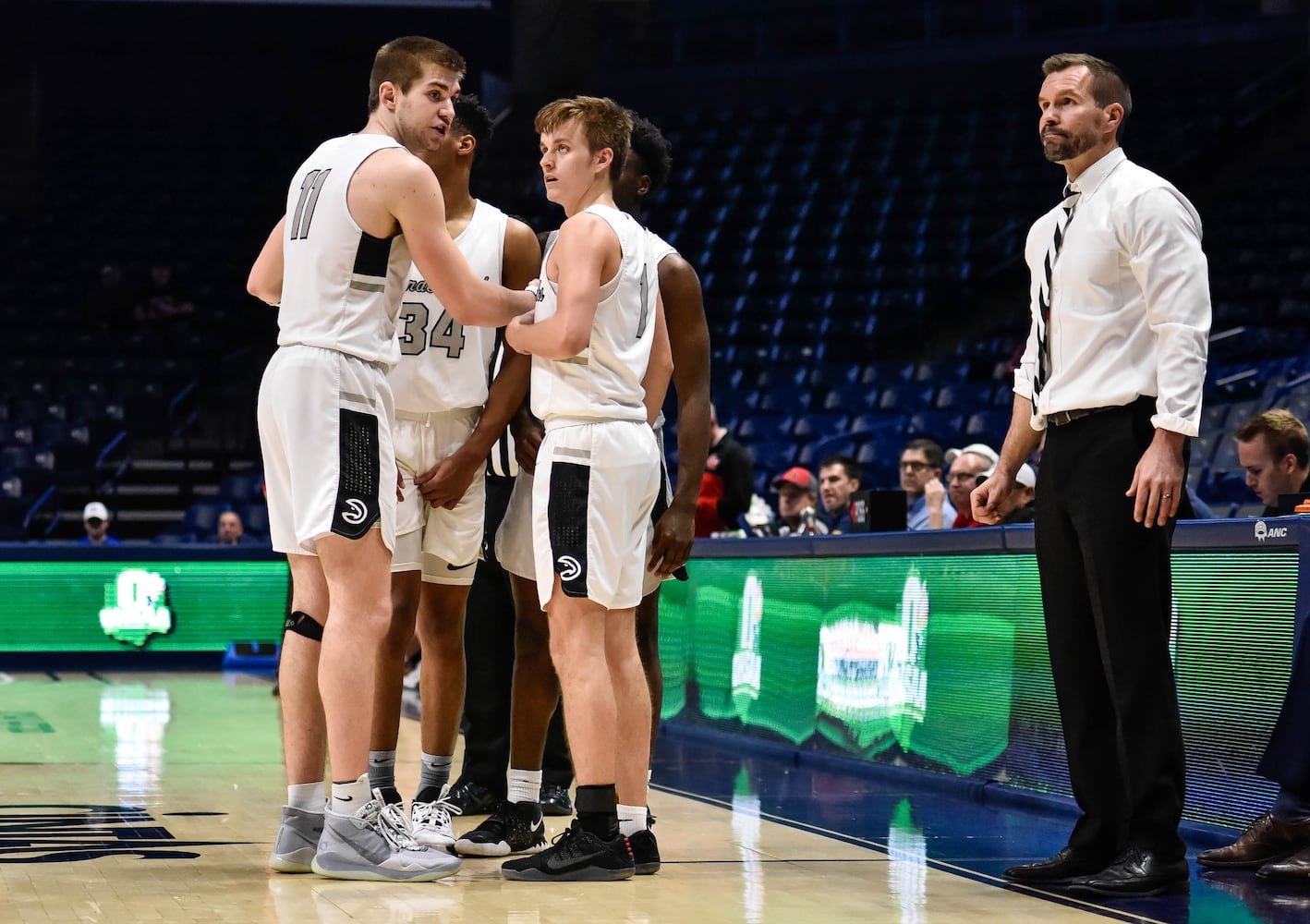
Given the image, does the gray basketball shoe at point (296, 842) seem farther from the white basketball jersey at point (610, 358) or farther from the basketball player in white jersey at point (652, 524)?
the white basketball jersey at point (610, 358)

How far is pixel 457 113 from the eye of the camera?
4.47 meters

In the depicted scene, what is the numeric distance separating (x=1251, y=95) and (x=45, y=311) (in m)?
12.9

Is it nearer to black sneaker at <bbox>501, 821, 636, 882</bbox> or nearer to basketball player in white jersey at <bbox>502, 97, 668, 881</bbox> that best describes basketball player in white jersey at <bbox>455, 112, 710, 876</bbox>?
basketball player in white jersey at <bbox>502, 97, 668, 881</bbox>

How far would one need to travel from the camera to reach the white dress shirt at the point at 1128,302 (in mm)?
3521

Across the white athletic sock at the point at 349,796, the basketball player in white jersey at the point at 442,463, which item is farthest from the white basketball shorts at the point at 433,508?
the white athletic sock at the point at 349,796

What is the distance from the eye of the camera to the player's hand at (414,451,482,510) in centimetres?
408

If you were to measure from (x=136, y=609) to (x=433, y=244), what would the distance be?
30.8ft

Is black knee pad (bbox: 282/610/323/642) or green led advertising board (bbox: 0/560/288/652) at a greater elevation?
black knee pad (bbox: 282/610/323/642)

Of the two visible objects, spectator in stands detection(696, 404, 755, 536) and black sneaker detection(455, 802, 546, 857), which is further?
spectator in stands detection(696, 404, 755, 536)

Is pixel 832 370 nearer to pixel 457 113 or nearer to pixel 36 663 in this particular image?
pixel 36 663

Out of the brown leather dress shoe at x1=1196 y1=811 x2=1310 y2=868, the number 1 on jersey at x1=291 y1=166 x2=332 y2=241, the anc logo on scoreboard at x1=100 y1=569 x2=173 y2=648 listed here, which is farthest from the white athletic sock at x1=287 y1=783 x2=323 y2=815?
the anc logo on scoreboard at x1=100 y1=569 x2=173 y2=648

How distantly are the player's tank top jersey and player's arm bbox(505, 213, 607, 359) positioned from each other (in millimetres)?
368

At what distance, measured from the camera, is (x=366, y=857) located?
362cm

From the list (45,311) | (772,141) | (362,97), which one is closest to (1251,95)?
(772,141)
